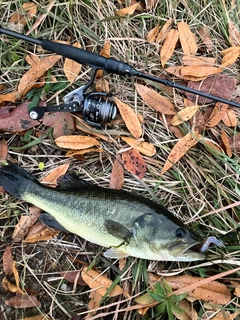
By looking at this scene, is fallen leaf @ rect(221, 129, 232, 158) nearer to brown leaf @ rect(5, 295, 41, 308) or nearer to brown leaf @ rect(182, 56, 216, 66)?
brown leaf @ rect(182, 56, 216, 66)

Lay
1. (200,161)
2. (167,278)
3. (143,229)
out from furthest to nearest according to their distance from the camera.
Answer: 1. (200,161)
2. (167,278)
3. (143,229)

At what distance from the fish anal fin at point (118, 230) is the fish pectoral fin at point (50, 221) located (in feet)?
1.39

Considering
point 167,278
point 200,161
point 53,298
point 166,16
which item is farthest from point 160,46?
point 53,298

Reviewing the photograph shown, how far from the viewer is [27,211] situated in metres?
3.36

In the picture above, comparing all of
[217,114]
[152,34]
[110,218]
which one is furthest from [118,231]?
[152,34]

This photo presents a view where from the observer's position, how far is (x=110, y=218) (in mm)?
3021

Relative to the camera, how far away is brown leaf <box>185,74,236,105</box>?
3.43m

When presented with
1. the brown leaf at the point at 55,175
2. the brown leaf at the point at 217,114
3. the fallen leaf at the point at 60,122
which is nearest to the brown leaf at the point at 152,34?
the brown leaf at the point at 217,114

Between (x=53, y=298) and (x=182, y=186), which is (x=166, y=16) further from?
(x=53, y=298)

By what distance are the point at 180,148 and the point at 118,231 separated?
0.88m

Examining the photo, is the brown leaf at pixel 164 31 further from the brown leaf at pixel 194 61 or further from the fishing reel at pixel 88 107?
the fishing reel at pixel 88 107

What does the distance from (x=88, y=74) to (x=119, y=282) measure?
175 cm

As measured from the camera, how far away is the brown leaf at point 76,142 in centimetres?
332

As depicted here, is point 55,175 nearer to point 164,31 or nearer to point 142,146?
point 142,146
